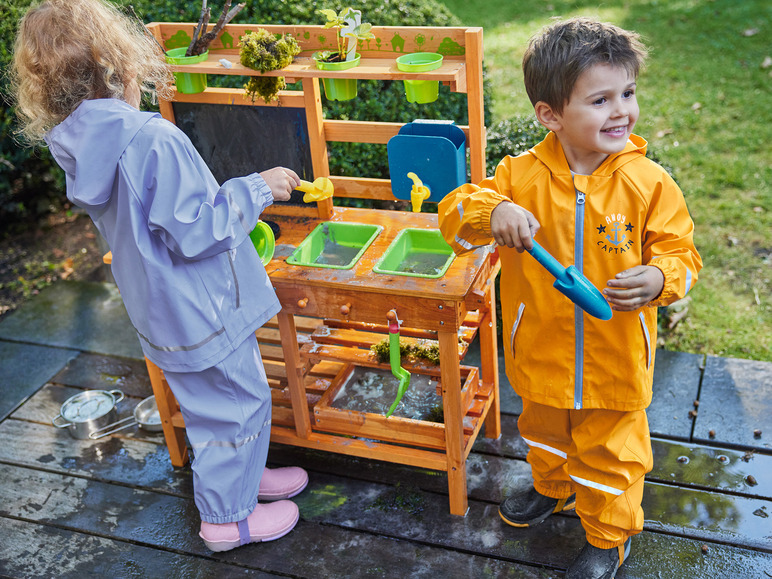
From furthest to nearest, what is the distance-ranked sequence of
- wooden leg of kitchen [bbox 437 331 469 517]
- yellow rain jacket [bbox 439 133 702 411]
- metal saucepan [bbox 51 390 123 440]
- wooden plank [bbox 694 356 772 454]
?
metal saucepan [bbox 51 390 123 440]
wooden plank [bbox 694 356 772 454]
wooden leg of kitchen [bbox 437 331 469 517]
yellow rain jacket [bbox 439 133 702 411]

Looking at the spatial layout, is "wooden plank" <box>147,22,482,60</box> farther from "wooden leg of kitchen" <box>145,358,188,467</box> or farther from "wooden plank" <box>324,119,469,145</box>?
"wooden leg of kitchen" <box>145,358,188,467</box>

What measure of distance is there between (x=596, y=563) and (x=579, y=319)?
2.64 feet

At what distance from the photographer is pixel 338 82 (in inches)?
101

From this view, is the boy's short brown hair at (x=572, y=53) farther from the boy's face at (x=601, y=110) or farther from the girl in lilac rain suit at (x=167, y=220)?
the girl in lilac rain suit at (x=167, y=220)

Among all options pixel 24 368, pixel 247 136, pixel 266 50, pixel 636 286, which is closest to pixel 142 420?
pixel 24 368

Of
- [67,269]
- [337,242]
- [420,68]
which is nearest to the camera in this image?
[420,68]

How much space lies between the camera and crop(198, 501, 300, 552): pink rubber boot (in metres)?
2.61

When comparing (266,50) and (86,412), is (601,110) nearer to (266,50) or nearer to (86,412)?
(266,50)

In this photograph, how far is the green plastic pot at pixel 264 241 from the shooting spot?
257cm

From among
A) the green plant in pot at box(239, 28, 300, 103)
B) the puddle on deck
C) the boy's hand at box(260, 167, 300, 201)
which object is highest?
the green plant in pot at box(239, 28, 300, 103)

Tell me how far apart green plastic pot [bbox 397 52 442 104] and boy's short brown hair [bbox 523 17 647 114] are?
0.44 metres

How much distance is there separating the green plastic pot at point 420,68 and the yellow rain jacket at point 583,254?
44 centimetres

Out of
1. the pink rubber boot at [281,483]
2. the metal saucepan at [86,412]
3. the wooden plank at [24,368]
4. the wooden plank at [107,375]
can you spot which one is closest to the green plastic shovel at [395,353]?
the pink rubber boot at [281,483]

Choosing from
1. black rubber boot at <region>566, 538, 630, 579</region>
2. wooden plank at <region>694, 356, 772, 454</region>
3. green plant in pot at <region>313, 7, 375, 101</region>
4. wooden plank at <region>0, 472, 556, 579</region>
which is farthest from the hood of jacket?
wooden plank at <region>694, 356, 772, 454</region>
